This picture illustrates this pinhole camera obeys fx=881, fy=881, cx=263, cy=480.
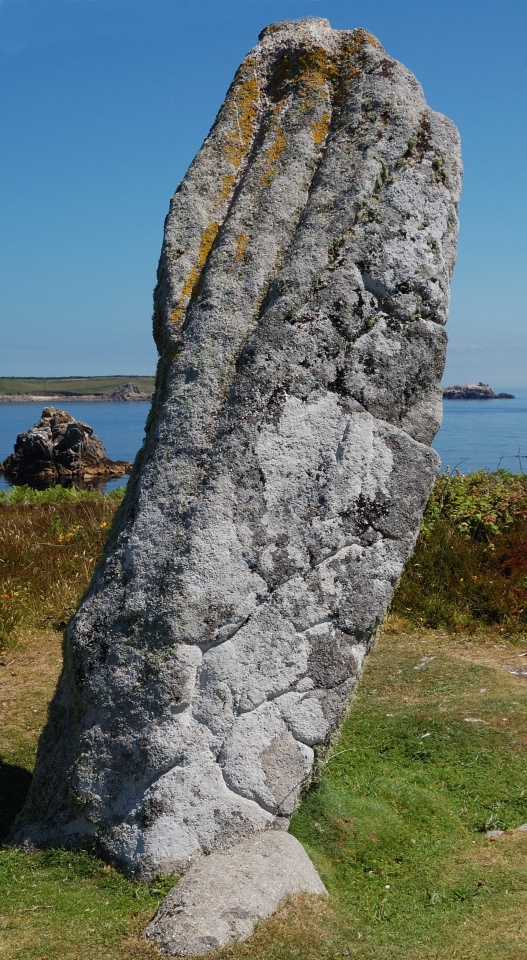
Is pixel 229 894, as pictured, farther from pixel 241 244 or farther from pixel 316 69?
pixel 316 69

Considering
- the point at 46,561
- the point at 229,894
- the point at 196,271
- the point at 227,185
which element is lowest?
the point at 229,894

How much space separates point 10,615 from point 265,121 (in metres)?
6.28

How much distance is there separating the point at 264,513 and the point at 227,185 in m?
2.07

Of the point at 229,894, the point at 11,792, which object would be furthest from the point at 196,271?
the point at 11,792

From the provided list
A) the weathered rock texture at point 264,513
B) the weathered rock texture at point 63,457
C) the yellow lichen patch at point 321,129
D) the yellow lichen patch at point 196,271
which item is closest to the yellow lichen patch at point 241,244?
the weathered rock texture at point 264,513

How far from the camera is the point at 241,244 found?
4.93m

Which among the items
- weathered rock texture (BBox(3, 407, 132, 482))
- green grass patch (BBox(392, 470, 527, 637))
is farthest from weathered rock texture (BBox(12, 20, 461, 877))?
weathered rock texture (BBox(3, 407, 132, 482))

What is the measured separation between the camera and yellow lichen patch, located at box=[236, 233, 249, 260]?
16.1ft

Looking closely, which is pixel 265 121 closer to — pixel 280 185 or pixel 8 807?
pixel 280 185

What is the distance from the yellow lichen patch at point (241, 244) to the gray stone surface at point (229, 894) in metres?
3.12

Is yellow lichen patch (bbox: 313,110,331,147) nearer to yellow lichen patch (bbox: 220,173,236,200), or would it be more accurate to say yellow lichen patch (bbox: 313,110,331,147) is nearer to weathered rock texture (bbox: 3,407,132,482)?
yellow lichen patch (bbox: 220,173,236,200)

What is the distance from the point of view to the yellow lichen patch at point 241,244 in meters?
4.90

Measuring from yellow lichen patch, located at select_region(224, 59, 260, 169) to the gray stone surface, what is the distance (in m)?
3.88

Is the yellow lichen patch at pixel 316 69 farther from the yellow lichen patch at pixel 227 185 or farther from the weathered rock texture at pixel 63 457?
the weathered rock texture at pixel 63 457
